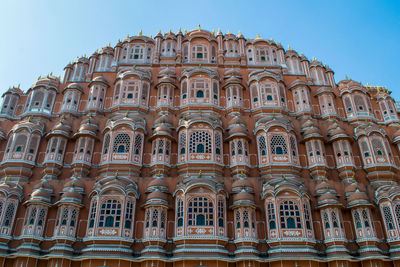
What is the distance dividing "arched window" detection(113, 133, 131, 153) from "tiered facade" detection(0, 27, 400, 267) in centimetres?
9

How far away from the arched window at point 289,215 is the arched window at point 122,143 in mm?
12603

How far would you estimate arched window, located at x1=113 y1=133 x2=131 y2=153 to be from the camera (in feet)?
86.4

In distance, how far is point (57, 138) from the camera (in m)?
26.9

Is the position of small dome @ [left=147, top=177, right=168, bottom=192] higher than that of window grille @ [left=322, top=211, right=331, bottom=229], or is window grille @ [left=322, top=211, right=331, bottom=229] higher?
small dome @ [left=147, top=177, right=168, bottom=192]

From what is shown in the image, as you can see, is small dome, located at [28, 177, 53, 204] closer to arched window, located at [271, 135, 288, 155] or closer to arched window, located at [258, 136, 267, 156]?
arched window, located at [258, 136, 267, 156]

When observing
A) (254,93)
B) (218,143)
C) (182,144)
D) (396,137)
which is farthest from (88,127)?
(396,137)

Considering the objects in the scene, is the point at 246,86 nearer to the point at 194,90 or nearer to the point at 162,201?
the point at 194,90

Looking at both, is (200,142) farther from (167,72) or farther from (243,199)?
(167,72)

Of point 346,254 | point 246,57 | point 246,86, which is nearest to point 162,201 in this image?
point 346,254

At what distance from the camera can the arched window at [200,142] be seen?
85.8 ft

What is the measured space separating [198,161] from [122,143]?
21.0ft

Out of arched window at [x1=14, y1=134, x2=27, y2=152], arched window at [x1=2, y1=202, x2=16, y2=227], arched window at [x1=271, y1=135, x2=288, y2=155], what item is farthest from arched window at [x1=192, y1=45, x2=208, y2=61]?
arched window at [x1=2, y1=202, x2=16, y2=227]

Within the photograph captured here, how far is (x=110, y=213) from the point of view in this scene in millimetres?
22562

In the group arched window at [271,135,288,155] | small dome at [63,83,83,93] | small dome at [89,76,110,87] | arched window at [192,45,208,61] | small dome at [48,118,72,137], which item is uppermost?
arched window at [192,45,208,61]
